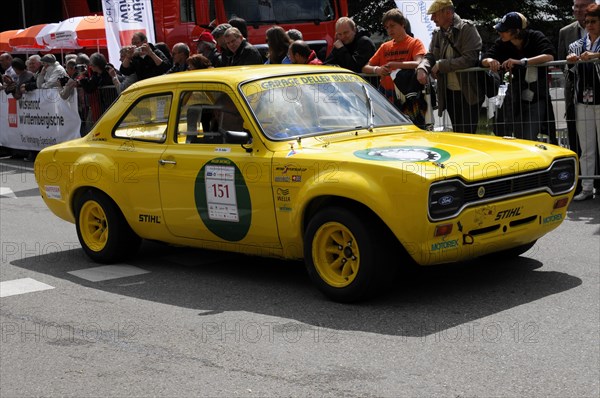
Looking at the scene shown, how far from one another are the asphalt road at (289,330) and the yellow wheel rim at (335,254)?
20 centimetres

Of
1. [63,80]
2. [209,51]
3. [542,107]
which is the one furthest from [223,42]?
[63,80]

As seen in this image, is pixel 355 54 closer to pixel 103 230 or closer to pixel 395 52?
pixel 395 52

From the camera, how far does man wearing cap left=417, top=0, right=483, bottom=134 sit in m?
10.9

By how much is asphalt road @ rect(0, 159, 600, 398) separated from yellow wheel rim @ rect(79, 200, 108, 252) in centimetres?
21

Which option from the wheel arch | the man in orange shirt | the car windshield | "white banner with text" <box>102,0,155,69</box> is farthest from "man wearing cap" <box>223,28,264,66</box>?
the wheel arch

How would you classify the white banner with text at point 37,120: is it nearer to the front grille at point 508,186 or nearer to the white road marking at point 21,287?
the white road marking at point 21,287

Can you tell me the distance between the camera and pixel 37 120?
18297mm

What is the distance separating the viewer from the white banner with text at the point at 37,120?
17.5 m

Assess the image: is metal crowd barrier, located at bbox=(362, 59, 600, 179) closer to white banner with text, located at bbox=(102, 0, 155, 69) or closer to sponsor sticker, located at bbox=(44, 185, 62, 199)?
sponsor sticker, located at bbox=(44, 185, 62, 199)

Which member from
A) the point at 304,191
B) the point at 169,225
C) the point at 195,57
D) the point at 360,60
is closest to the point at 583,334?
the point at 304,191

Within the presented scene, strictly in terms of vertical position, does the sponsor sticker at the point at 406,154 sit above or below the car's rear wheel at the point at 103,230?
above

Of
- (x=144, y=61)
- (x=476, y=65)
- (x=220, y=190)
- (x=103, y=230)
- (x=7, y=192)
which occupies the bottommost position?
(x=7, y=192)

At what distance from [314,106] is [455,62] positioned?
3.66m

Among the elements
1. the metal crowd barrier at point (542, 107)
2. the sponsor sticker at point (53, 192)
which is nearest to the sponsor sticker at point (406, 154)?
the sponsor sticker at point (53, 192)
